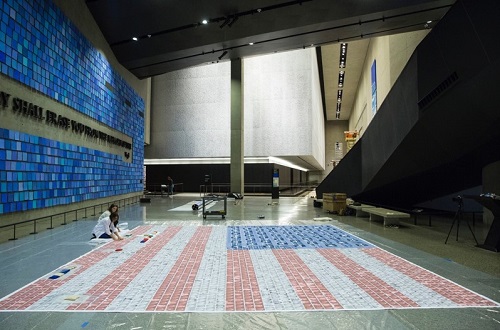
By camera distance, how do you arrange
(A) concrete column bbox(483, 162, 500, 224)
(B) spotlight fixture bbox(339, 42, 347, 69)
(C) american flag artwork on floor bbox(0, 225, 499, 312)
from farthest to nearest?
(B) spotlight fixture bbox(339, 42, 347, 69) → (A) concrete column bbox(483, 162, 500, 224) → (C) american flag artwork on floor bbox(0, 225, 499, 312)

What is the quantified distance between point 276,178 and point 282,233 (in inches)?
491

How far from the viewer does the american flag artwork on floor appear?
3.33 m

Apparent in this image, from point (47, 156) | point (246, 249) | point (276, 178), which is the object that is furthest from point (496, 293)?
point (276, 178)

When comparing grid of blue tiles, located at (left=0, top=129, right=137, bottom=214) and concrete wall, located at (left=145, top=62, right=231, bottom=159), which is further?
concrete wall, located at (left=145, top=62, right=231, bottom=159)

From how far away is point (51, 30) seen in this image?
8.80m

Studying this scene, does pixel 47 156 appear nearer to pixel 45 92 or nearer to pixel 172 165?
pixel 45 92

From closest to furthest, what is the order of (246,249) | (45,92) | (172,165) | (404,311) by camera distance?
(404,311)
(246,249)
(45,92)
(172,165)

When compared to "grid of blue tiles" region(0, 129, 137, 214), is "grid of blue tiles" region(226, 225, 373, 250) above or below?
below

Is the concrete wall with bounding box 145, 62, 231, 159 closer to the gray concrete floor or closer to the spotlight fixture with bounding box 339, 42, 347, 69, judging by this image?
the spotlight fixture with bounding box 339, 42, 347, 69

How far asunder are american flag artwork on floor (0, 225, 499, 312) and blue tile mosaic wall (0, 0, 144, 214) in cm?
328

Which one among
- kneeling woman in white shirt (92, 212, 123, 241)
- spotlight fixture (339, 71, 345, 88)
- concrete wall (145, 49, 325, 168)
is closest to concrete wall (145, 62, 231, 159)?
concrete wall (145, 49, 325, 168)

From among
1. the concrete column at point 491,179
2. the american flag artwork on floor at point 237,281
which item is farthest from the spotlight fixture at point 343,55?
the american flag artwork on floor at point 237,281

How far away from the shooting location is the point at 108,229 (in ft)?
22.1

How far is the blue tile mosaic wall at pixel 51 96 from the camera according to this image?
7160 mm
